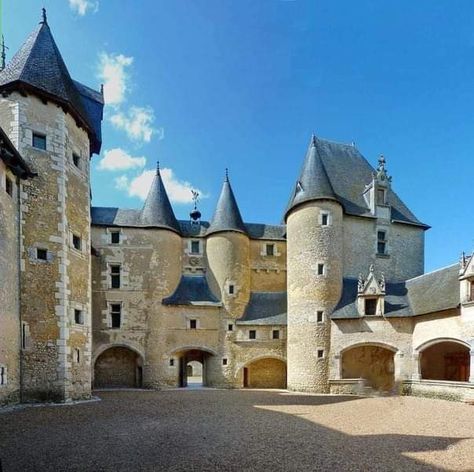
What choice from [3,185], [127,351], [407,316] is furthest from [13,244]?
[407,316]

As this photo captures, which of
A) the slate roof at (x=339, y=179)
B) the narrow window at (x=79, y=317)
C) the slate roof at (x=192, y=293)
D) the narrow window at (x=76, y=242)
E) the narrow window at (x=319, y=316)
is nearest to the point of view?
the narrow window at (x=79, y=317)

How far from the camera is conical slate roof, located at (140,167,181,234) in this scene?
2178 cm

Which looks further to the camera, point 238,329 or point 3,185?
point 238,329

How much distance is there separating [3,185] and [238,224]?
1372 centimetres

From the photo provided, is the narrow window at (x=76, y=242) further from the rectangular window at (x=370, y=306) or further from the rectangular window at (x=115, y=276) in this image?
the rectangular window at (x=370, y=306)

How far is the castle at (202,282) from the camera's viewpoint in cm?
1316

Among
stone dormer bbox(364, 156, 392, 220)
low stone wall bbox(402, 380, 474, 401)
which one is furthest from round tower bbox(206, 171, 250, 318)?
low stone wall bbox(402, 380, 474, 401)

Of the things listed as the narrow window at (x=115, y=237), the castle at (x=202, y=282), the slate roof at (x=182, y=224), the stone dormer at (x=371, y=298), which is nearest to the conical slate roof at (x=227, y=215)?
the castle at (x=202, y=282)

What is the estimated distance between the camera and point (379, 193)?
2177cm

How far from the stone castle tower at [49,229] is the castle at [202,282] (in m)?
0.05

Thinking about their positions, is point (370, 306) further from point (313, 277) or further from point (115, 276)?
point (115, 276)

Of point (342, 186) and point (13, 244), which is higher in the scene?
point (342, 186)

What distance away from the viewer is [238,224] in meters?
22.9

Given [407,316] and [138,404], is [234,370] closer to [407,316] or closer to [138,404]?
[138,404]
